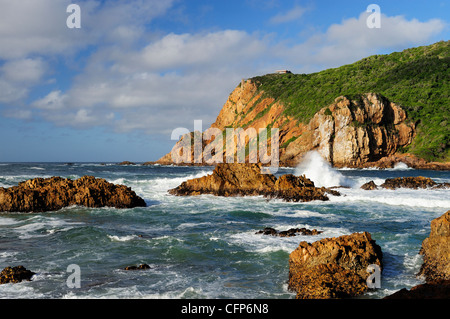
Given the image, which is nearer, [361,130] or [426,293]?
[426,293]

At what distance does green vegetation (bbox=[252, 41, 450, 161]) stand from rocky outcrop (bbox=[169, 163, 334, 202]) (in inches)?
2183

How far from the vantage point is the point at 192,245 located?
12.6 m

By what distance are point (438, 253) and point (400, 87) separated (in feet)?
301

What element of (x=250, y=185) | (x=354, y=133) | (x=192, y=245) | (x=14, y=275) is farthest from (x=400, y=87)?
(x=14, y=275)

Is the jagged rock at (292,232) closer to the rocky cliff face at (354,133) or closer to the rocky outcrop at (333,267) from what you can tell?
the rocky outcrop at (333,267)

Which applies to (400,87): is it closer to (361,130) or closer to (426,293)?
(361,130)

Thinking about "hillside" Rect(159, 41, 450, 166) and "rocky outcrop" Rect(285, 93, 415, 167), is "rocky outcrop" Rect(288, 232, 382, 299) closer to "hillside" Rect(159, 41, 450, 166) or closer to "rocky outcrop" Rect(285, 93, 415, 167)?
"rocky outcrop" Rect(285, 93, 415, 167)

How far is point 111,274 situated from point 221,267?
121 inches

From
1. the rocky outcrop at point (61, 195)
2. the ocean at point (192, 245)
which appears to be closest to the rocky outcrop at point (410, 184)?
the ocean at point (192, 245)

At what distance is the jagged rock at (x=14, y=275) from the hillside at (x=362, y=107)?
71.9m

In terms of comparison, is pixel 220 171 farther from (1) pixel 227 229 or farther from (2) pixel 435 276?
(2) pixel 435 276

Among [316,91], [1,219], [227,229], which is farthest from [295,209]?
[316,91]

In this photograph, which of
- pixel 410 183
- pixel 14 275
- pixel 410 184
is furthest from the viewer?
pixel 410 183

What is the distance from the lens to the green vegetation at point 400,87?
74.4 metres
